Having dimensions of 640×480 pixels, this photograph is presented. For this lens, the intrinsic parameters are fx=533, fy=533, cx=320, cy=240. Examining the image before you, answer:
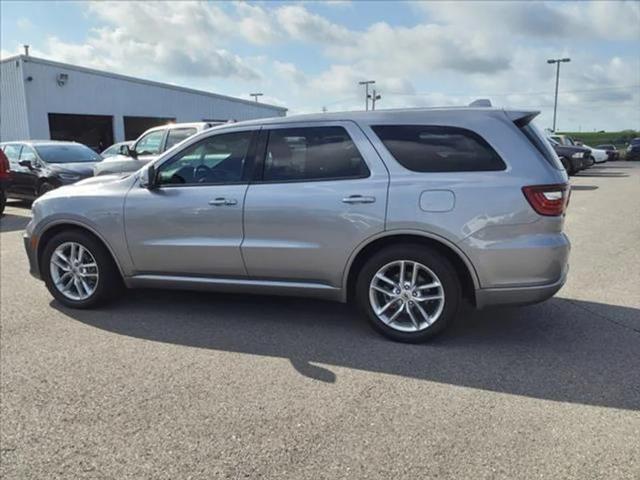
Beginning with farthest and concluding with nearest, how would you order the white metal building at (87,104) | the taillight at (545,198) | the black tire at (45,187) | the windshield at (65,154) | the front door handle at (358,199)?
the white metal building at (87,104) < the windshield at (65,154) < the black tire at (45,187) < the front door handle at (358,199) < the taillight at (545,198)

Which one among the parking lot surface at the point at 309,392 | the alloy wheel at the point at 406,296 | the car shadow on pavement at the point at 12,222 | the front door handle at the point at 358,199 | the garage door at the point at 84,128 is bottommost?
the parking lot surface at the point at 309,392

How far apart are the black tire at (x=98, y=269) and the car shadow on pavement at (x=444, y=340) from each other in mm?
108

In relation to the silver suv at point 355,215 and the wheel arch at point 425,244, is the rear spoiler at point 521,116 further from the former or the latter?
the wheel arch at point 425,244

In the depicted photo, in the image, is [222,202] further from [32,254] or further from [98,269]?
[32,254]

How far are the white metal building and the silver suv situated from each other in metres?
22.6

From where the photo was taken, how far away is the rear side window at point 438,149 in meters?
3.93

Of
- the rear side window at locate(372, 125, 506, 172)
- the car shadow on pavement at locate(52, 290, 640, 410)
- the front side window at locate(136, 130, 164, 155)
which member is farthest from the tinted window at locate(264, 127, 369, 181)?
the front side window at locate(136, 130, 164, 155)

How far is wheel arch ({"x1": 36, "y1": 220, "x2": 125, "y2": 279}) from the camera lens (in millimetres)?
4945

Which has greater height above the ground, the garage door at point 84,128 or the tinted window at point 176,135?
the garage door at point 84,128

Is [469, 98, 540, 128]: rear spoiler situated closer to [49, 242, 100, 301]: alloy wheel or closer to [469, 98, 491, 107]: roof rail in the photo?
[469, 98, 491, 107]: roof rail

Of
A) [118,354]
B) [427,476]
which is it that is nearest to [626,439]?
[427,476]

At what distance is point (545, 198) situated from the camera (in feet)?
12.5

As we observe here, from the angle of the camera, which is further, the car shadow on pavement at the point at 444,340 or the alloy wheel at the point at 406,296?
the alloy wheel at the point at 406,296

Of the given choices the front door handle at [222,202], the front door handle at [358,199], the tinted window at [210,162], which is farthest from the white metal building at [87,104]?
the front door handle at [358,199]
